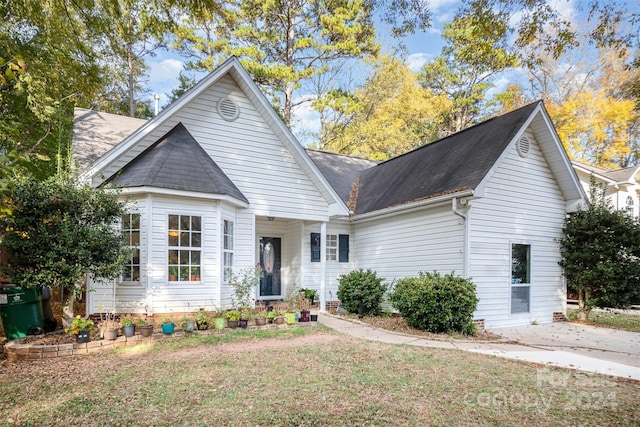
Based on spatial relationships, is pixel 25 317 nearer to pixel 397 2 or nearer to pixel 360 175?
pixel 397 2

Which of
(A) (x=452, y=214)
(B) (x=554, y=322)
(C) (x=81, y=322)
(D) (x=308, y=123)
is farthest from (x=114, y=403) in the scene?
(D) (x=308, y=123)

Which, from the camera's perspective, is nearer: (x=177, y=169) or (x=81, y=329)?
(x=81, y=329)

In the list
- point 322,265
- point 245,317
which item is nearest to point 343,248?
point 322,265

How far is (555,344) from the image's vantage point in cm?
780

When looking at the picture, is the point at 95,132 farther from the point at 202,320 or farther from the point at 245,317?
the point at 245,317

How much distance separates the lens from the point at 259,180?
34.2ft

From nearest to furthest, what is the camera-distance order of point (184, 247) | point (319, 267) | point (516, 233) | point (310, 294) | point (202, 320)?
point (202, 320), point (184, 247), point (516, 233), point (310, 294), point (319, 267)

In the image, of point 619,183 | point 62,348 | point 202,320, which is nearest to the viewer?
point 62,348

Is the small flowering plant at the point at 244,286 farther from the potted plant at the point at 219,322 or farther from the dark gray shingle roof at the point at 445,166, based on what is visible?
the dark gray shingle roof at the point at 445,166

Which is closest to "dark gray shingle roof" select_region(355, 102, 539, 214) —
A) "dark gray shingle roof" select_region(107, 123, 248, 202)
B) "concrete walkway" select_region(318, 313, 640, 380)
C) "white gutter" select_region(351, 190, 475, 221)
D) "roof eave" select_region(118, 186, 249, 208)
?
"white gutter" select_region(351, 190, 475, 221)

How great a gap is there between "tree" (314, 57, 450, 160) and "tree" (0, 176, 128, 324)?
19.4m

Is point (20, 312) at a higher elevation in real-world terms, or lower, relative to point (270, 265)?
lower

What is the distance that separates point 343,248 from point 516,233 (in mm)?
5404

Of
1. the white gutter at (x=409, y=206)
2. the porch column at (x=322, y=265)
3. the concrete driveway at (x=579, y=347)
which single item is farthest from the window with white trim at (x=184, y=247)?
the concrete driveway at (x=579, y=347)
